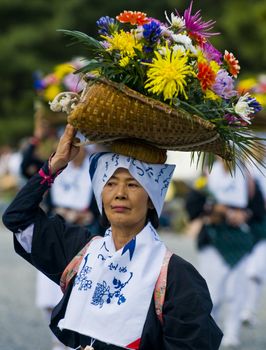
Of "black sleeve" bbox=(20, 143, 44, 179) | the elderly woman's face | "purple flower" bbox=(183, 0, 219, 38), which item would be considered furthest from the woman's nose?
"black sleeve" bbox=(20, 143, 44, 179)

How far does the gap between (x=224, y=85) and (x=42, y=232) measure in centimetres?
101

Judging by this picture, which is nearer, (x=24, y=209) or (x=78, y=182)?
(x=24, y=209)

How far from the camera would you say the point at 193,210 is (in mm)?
9984

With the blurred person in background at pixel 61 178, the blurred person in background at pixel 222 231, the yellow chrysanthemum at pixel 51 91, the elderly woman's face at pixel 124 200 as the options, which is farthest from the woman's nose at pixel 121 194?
the yellow chrysanthemum at pixel 51 91

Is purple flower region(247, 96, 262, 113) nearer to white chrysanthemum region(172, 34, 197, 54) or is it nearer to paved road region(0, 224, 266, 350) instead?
white chrysanthemum region(172, 34, 197, 54)

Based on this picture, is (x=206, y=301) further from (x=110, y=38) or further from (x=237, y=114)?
(x=110, y=38)

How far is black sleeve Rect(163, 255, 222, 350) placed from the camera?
4.30 meters

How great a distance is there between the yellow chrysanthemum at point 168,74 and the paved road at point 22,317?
5.11 m

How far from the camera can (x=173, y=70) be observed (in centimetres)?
445

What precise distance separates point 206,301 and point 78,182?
4837 millimetres

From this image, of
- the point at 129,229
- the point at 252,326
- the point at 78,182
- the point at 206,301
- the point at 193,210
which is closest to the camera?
the point at 206,301

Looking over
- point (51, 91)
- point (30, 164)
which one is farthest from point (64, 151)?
point (51, 91)

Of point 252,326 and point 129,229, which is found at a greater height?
point 129,229

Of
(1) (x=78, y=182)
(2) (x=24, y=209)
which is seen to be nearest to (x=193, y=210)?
(1) (x=78, y=182)
